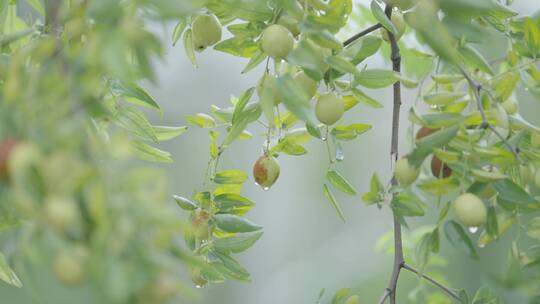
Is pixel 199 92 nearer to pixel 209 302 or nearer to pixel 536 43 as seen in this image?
pixel 209 302

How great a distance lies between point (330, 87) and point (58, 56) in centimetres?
31

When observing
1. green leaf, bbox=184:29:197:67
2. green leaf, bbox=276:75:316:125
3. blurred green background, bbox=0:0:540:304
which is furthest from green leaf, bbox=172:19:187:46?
blurred green background, bbox=0:0:540:304

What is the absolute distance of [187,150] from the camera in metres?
3.00

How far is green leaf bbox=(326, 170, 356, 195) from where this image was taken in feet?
2.56

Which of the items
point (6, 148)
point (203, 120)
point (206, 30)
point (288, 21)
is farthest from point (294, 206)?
point (6, 148)

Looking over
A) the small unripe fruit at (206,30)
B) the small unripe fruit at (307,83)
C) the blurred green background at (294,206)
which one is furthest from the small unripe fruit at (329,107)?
the blurred green background at (294,206)

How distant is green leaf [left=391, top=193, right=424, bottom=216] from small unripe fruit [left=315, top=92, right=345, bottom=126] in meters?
0.09

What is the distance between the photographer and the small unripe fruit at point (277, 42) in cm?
60

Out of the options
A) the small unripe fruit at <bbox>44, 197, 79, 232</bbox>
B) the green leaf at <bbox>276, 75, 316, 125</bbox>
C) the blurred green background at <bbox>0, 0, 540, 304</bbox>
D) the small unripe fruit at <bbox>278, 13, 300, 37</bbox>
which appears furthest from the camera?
the blurred green background at <bbox>0, 0, 540, 304</bbox>

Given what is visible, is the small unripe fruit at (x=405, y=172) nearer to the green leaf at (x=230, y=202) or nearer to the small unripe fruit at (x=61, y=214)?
the green leaf at (x=230, y=202)

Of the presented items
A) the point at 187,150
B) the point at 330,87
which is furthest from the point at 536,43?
the point at 187,150

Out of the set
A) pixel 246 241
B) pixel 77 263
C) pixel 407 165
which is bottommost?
pixel 246 241

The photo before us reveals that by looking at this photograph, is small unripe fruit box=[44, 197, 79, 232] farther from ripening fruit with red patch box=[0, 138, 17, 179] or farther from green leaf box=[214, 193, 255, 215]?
green leaf box=[214, 193, 255, 215]

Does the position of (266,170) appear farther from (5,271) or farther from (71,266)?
(71,266)
